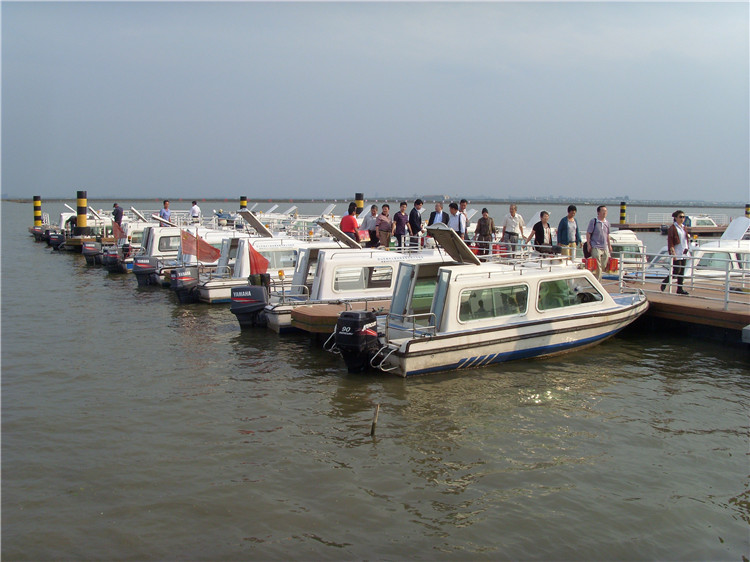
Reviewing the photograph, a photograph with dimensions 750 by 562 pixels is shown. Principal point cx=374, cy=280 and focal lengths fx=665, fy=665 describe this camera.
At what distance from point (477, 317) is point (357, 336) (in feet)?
8.12

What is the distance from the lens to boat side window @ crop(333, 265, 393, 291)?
1642cm

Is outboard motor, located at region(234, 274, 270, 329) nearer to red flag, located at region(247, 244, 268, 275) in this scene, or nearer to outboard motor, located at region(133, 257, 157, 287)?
red flag, located at region(247, 244, 268, 275)

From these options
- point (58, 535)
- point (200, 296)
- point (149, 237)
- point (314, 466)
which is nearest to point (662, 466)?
point (314, 466)

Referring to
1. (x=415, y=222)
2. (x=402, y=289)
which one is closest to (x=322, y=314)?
(x=402, y=289)

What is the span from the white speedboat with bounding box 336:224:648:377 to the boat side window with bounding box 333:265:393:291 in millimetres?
2936

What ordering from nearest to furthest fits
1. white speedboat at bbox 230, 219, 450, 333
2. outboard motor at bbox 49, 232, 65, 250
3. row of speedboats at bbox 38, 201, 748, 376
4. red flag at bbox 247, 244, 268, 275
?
row of speedboats at bbox 38, 201, 748, 376 → white speedboat at bbox 230, 219, 450, 333 → red flag at bbox 247, 244, 268, 275 → outboard motor at bbox 49, 232, 65, 250

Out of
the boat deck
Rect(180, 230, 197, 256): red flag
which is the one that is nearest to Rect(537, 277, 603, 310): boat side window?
the boat deck

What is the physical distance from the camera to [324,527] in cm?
725

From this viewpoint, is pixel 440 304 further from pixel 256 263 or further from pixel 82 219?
pixel 82 219

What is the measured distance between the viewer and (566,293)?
1391 centimetres

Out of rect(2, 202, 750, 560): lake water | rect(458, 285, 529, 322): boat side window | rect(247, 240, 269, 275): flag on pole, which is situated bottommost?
rect(2, 202, 750, 560): lake water

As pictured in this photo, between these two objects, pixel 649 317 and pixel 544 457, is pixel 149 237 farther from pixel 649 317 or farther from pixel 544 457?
pixel 544 457

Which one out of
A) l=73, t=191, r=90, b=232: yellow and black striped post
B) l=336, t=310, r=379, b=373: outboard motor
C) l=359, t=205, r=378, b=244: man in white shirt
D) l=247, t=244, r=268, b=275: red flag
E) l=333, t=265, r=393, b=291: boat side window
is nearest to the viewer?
l=336, t=310, r=379, b=373: outboard motor

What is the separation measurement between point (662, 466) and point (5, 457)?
891 centimetres
